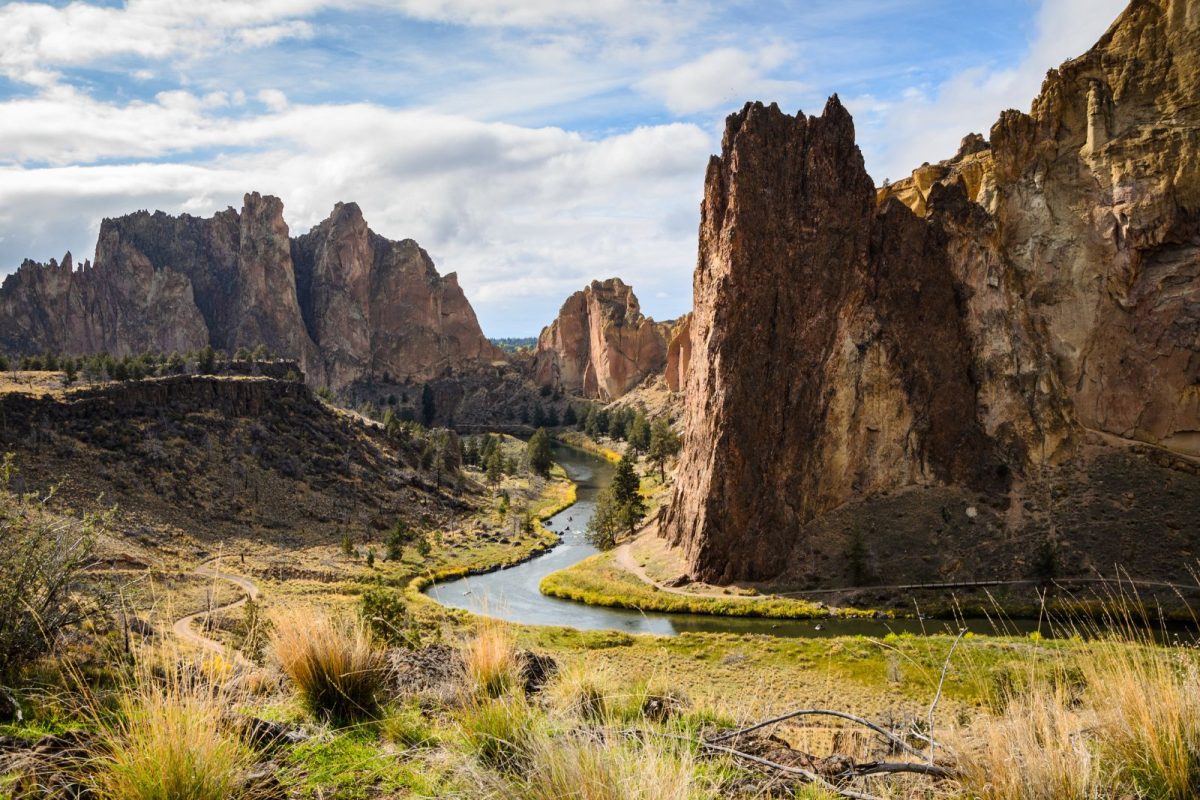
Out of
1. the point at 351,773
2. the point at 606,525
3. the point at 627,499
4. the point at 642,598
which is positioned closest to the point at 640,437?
the point at 627,499

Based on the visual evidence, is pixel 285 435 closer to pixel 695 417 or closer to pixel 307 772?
pixel 695 417

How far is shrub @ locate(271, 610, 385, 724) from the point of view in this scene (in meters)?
8.09

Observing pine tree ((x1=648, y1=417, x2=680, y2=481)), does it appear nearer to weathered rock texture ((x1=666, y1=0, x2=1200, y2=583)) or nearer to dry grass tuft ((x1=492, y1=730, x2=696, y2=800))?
weathered rock texture ((x1=666, y1=0, x2=1200, y2=583))

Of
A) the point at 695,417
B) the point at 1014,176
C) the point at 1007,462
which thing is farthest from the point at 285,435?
the point at 1014,176

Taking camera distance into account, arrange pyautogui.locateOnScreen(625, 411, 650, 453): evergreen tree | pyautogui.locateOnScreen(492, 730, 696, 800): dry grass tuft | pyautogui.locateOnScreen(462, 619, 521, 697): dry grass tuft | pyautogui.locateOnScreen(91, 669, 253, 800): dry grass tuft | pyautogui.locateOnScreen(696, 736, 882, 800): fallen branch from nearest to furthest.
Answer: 1. pyautogui.locateOnScreen(492, 730, 696, 800): dry grass tuft
2. pyautogui.locateOnScreen(91, 669, 253, 800): dry grass tuft
3. pyautogui.locateOnScreen(696, 736, 882, 800): fallen branch
4. pyautogui.locateOnScreen(462, 619, 521, 697): dry grass tuft
5. pyautogui.locateOnScreen(625, 411, 650, 453): evergreen tree

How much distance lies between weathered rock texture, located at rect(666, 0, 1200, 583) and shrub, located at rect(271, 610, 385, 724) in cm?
5974

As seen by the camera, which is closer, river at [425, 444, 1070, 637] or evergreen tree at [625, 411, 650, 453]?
river at [425, 444, 1070, 637]

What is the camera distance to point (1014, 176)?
254 ft

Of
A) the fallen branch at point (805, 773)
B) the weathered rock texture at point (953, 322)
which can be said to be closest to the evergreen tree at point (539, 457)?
the weathered rock texture at point (953, 322)

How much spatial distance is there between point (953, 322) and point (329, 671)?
7756 cm

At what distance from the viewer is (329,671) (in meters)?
8.22

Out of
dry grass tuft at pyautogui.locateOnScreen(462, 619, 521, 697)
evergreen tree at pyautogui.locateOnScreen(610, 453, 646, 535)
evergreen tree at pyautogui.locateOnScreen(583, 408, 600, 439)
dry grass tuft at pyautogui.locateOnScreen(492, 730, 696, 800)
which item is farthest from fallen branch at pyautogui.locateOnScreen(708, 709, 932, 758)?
evergreen tree at pyautogui.locateOnScreen(583, 408, 600, 439)

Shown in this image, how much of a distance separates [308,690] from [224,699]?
87.2 inches

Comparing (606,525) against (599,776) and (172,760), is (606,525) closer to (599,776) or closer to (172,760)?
(172,760)
